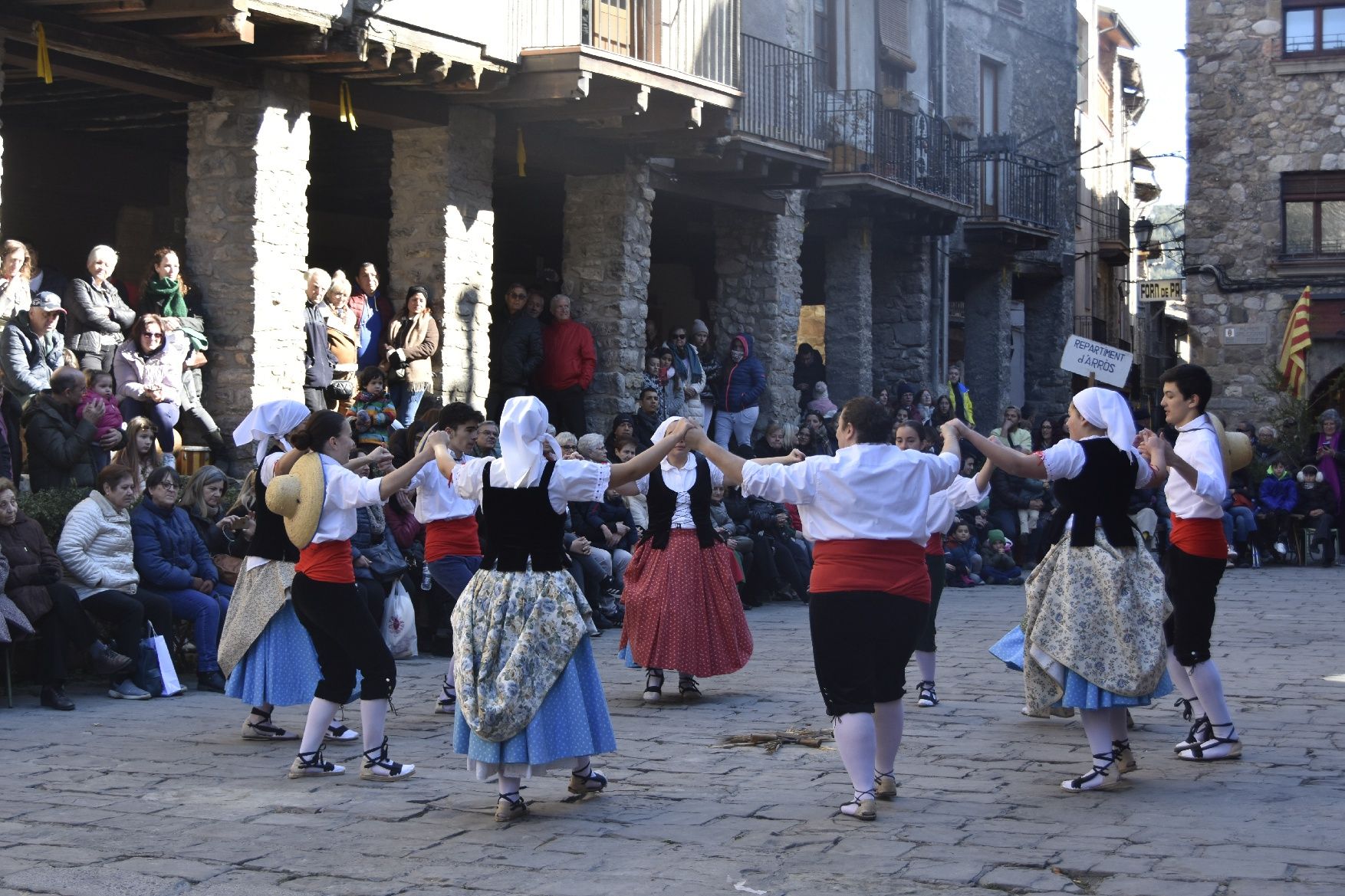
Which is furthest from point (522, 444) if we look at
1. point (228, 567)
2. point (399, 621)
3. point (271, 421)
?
point (228, 567)

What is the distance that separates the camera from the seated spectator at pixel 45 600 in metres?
9.59

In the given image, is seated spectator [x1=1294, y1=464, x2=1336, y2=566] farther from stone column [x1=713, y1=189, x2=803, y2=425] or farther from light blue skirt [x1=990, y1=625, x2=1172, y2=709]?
light blue skirt [x1=990, y1=625, x2=1172, y2=709]

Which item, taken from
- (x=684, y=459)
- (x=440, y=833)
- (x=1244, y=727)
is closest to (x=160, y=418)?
(x=684, y=459)

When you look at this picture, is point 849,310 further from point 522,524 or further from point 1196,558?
point 522,524

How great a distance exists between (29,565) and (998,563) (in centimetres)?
1183

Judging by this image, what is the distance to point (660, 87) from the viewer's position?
1523 centimetres

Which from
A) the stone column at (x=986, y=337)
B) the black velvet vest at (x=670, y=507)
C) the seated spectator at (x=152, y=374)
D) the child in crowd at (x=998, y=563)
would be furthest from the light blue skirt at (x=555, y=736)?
the stone column at (x=986, y=337)

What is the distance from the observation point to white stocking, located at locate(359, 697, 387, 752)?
724 centimetres

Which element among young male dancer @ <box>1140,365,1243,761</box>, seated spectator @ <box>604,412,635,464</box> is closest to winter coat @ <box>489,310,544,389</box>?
seated spectator @ <box>604,412,635,464</box>

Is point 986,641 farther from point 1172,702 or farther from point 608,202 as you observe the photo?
point 608,202

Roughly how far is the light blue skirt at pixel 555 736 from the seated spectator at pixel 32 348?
605 cm

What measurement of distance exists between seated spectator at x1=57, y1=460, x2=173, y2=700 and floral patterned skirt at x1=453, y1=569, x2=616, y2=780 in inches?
162

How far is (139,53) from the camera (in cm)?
1257

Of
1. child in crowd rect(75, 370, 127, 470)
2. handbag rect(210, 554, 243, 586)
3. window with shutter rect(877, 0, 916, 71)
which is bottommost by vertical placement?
handbag rect(210, 554, 243, 586)
